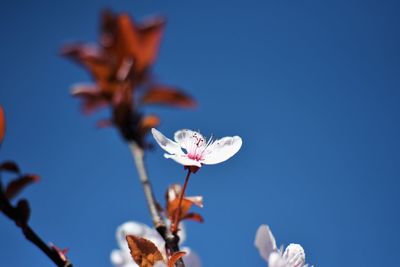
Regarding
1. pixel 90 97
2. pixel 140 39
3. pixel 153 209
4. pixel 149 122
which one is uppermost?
pixel 140 39

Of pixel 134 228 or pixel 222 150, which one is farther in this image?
pixel 134 228

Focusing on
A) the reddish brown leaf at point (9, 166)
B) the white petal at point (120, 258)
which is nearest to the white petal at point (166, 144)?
the reddish brown leaf at point (9, 166)

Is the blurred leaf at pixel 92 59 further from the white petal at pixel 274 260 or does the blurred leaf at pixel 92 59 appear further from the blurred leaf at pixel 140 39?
the white petal at pixel 274 260

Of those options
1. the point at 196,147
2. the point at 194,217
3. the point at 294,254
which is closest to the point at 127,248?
the point at 194,217

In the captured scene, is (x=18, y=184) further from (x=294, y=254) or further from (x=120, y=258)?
(x=294, y=254)

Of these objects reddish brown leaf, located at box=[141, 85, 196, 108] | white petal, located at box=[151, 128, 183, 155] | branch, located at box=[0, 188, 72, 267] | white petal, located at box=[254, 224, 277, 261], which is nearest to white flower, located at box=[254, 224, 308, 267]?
white petal, located at box=[254, 224, 277, 261]

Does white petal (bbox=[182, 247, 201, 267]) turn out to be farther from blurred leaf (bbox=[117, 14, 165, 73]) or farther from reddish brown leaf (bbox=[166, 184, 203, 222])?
blurred leaf (bbox=[117, 14, 165, 73])

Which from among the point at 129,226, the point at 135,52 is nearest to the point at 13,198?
the point at 129,226

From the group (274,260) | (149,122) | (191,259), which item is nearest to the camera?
(274,260)
